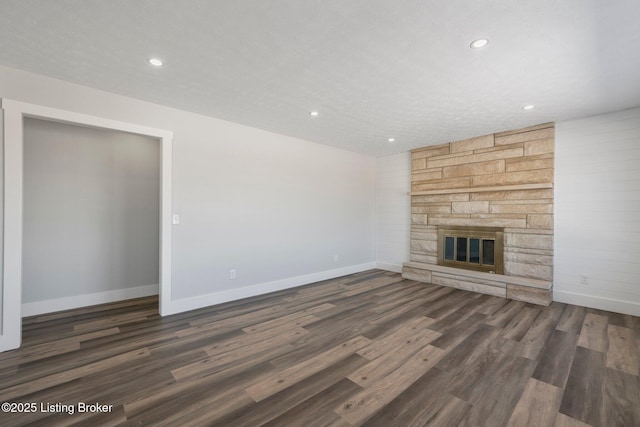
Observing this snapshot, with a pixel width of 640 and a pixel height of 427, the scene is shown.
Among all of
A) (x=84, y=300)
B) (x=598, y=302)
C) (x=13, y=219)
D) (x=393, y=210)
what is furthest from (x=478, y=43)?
(x=84, y=300)

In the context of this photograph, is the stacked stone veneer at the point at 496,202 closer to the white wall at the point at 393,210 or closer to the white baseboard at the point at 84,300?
the white wall at the point at 393,210

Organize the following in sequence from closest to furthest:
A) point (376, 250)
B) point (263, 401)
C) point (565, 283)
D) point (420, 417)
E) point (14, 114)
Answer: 1. point (420, 417)
2. point (263, 401)
3. point (14, 114)
4. point (565, 283)
5. point (376, 250)

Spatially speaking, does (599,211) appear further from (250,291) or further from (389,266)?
(250,291)

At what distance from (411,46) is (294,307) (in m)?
3.13

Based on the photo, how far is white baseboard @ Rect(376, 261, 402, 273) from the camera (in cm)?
571

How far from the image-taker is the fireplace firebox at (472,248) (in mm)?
4340

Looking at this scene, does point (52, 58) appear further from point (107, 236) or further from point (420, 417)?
point (420, 417)

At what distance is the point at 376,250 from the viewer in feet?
20.3

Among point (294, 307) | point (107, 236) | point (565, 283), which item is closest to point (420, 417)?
point (294, 307)

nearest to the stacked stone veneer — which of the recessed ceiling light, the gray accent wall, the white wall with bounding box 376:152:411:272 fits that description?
the white wall with bounding box 376:152:411:272

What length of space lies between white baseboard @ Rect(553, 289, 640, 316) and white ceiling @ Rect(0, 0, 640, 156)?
244 centimetres

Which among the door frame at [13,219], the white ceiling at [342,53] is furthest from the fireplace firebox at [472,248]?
the door frame at [13,219]

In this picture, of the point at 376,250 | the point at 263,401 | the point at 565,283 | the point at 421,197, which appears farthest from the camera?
the point at 376,250

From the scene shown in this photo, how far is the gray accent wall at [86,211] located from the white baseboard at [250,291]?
115 centimetres
